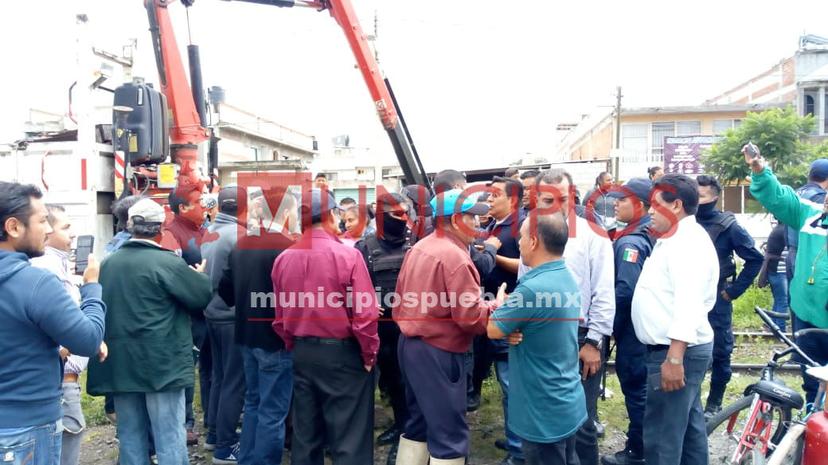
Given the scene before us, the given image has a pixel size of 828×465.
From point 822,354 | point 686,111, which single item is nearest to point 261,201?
point 822,354

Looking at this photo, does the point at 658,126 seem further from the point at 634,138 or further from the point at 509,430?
the point at 509,430

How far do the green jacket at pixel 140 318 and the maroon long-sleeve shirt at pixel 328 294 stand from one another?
0.59 metres

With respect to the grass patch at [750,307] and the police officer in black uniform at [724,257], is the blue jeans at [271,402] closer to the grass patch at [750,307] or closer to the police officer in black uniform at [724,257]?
the police officer in black uniform at [724,257]

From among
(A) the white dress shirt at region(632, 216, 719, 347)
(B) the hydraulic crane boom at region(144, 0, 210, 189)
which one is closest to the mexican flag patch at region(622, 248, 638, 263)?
(A) the white dress shirt at region(632, 216, 719, 347)

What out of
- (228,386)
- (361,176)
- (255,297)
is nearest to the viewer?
(255,297)

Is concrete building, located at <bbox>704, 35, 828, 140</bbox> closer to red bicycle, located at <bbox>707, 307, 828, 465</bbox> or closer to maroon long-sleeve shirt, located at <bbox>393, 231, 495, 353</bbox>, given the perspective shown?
red bicycle, located at <bbox>707, 307, 828, 465</bbox>

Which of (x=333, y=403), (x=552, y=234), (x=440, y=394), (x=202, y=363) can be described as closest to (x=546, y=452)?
(x=440, y=394)

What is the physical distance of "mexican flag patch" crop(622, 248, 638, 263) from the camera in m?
3.88

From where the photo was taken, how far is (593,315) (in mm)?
3506

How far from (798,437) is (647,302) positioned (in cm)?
97

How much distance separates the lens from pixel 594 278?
3.57 metres

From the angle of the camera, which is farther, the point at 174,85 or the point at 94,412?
the point at 174,85

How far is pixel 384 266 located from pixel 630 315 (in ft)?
5.68

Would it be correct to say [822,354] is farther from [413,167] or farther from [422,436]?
[413,167]
